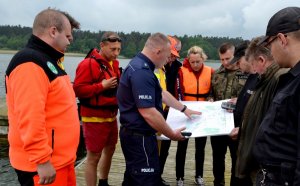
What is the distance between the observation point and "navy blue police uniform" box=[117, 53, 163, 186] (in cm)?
309

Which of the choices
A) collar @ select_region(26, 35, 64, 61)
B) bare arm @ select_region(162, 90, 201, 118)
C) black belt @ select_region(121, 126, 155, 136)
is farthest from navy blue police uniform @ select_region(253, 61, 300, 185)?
bare arm @ select_region(162, 90, 201, 118)

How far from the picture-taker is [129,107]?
125 inches

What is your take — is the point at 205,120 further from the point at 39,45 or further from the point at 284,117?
the point at 39,45

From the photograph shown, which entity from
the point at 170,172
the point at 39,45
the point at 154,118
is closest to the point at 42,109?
the point at 39,45

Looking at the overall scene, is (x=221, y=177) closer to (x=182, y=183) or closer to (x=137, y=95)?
(x=182, y=183)

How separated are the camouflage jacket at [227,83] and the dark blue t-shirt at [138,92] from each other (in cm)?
140

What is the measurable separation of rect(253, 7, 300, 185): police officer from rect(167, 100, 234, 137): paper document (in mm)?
1281

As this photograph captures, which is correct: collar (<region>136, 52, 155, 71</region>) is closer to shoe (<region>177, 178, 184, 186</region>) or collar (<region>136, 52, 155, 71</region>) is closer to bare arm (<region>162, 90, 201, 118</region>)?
bare arm (<region>162, 90, 201, 118</region>)

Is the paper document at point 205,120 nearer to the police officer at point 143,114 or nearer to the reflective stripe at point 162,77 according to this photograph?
the police officer at point 143,114

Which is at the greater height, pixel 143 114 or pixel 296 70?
pixel 296 70

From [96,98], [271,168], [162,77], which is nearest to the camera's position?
[271,168]

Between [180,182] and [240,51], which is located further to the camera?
[180,182]

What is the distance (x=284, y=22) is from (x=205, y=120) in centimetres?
182

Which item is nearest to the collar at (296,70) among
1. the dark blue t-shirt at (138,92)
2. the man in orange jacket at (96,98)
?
the dark blue t-shirt at (138,92)
